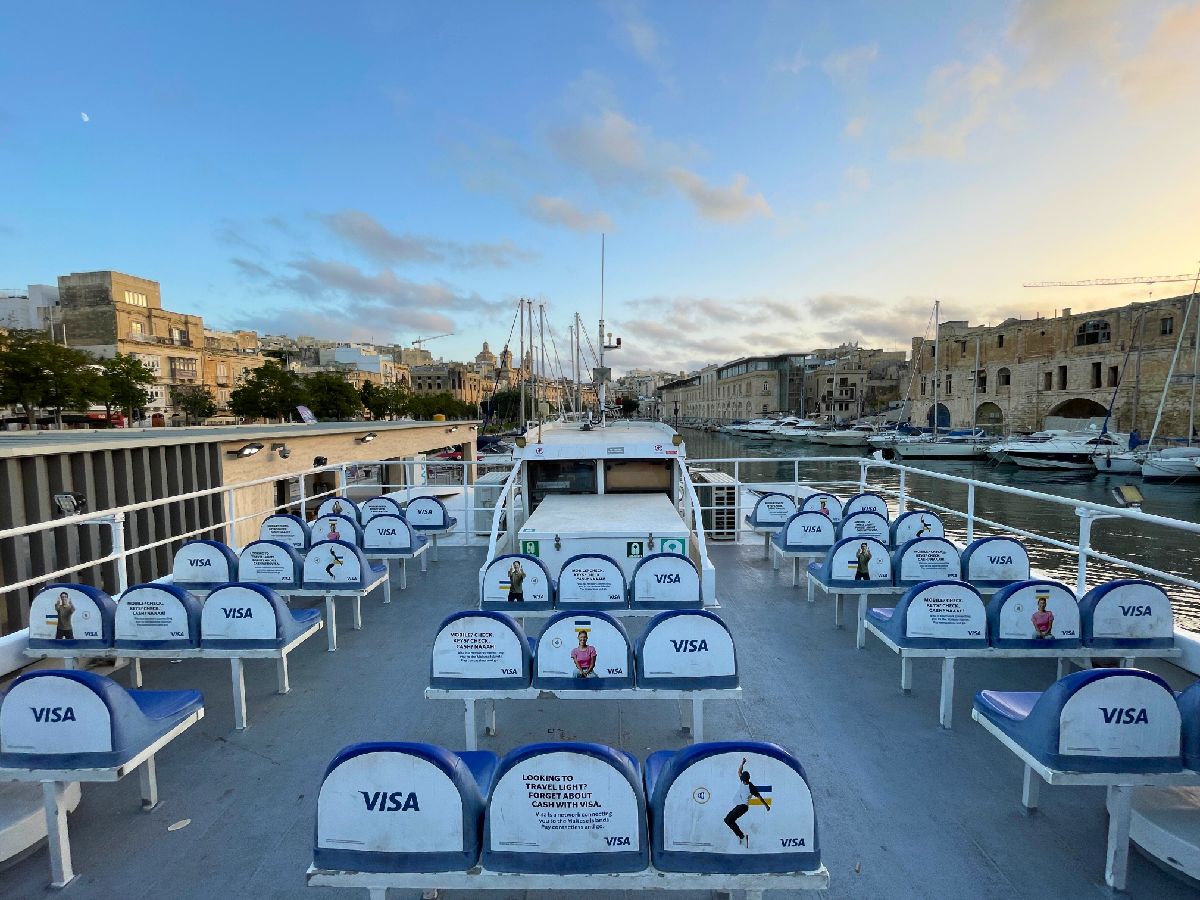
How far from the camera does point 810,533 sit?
25.0 ft

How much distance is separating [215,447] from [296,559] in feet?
27.7

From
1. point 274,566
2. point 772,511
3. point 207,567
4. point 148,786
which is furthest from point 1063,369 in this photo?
point 148,786

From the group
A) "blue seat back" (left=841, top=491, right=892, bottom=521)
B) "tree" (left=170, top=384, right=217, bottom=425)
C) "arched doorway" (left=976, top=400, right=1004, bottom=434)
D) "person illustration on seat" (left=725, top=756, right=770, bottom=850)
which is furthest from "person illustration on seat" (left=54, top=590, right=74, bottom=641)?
"arched doorway" (left=976, top=400, right=1004, bottom=434)

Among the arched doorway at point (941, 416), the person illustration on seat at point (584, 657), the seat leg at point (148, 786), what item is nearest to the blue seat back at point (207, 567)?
the seat leg at point (148, 786)

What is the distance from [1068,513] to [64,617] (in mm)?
40107

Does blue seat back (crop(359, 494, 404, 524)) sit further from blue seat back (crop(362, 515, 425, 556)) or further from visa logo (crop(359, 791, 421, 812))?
visa logo (crop(359, 791, 421, 812))

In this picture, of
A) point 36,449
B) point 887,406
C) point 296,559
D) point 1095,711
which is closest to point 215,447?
point 36,449

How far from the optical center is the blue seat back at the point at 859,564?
233 inches

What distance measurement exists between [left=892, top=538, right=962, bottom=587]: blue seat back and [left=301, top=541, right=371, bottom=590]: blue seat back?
209 inches

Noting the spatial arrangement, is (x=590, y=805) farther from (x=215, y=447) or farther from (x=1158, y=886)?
(x=215, y=447)

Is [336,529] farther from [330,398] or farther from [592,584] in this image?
[330,398]

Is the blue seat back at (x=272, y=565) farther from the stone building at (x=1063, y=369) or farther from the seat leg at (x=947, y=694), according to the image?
the stone building at (x=1063, y=369)

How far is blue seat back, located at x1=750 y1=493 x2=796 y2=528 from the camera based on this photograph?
9062mm

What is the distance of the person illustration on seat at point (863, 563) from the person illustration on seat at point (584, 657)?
332 cm
